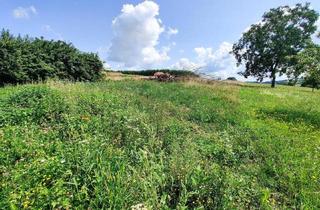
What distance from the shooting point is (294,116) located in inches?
536

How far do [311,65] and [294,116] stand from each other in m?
3.60

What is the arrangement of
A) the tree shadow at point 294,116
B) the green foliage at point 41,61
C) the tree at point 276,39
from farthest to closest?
the tree at point 276,39 < the green foliage at point 41,61 < the tree shadow at point 294,116

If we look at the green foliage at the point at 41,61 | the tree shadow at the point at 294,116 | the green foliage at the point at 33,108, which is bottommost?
the tree shadow at the point at 294,116

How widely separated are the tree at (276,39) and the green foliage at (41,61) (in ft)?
89.6

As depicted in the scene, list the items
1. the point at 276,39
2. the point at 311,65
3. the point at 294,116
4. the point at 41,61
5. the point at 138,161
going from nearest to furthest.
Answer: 1. the point at 138,161
2. the point at 294,116
3. the point at 311,65
4. the point at 41,61
5. the point at 276,39

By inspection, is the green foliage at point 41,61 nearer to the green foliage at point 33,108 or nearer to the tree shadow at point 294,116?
the green foliage at point 33,108

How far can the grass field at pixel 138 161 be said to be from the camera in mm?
4262

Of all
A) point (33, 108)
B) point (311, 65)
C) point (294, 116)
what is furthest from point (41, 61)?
point (311, 65)

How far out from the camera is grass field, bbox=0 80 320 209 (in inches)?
168

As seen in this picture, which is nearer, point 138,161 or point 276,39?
point 138,161

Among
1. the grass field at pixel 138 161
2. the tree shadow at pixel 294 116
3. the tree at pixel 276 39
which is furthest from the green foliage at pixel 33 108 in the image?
the tree at pixel 276 39

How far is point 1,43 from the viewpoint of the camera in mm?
17328

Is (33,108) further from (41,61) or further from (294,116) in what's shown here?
(41,61)

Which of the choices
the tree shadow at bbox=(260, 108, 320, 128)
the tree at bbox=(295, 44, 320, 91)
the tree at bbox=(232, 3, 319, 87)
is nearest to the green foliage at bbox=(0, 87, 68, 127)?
the tree shadow at bbox=(260, 108, 320, 128)
